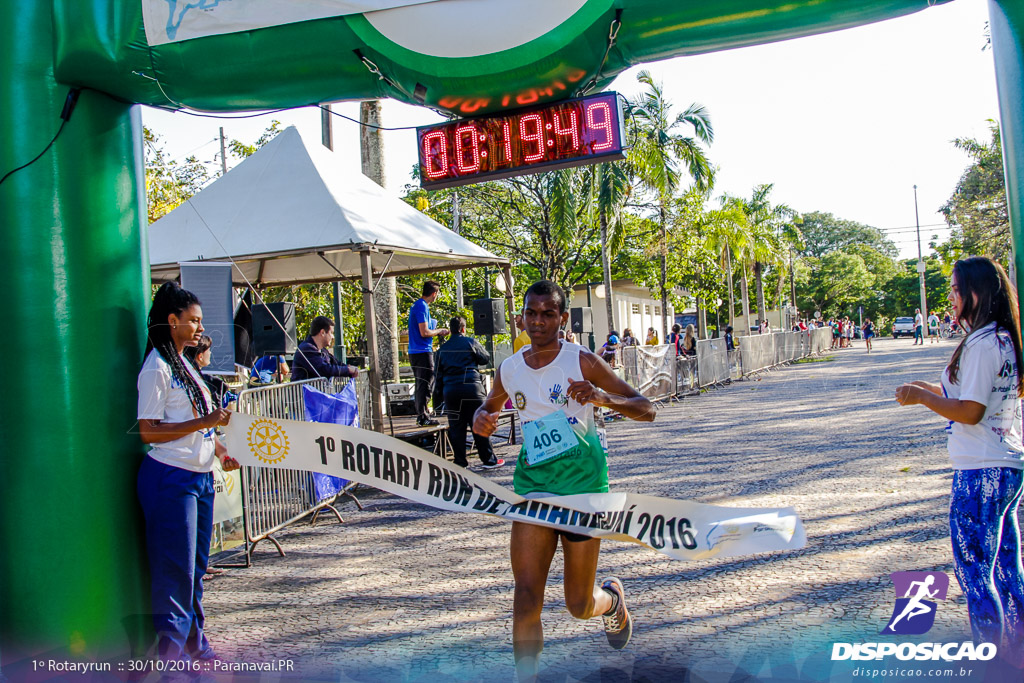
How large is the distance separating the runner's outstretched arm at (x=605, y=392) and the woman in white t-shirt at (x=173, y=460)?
1.77 m

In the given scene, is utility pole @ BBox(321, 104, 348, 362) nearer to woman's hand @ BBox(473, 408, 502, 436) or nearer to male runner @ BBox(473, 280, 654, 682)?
woman's hand @ BBox(473, 408, 502, 436)

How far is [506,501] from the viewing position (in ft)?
11.6

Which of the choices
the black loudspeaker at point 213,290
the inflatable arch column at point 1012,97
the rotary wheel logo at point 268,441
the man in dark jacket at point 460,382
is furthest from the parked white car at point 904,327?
the rotary wheel logo at point 268,441

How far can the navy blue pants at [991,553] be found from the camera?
9.98 feet

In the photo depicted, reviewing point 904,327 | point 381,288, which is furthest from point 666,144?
point 904,327

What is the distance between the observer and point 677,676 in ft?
11.8

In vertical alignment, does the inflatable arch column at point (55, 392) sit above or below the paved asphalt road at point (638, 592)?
above

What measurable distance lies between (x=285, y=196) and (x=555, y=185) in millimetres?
9844

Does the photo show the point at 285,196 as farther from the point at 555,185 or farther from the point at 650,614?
the point at 555,185

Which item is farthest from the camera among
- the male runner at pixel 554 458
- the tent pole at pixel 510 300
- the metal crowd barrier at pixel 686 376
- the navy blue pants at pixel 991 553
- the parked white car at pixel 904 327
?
the parked white car at pixel 904 327

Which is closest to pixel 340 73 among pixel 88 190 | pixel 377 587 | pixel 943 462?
pixel 88 190

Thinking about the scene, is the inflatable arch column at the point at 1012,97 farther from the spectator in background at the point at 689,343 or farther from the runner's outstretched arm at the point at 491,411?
the spectator in background at the point at 689,343

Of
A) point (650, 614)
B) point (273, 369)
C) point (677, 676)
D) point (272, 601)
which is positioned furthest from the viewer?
point (273, 369)

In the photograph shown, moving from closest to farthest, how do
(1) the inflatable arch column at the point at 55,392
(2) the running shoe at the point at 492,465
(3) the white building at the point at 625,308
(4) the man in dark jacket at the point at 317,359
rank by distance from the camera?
(1) the inflatable arch column at the point at 55,392 → (4) the man in dark jacket at the point at 317,359 → (2) the running shoe at the point at 492,465 → (3) the white building at the point at 625,308
